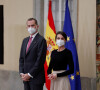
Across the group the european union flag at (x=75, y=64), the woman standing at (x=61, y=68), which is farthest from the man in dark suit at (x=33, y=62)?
the european union flag at (x=75, y=64)

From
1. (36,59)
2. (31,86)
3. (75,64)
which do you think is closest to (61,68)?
(36,59)

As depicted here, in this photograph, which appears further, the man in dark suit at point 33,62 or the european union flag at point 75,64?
the european union flag at point 75,64

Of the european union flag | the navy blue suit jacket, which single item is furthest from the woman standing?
the european union flag

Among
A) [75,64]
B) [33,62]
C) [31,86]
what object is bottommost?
[31,86]

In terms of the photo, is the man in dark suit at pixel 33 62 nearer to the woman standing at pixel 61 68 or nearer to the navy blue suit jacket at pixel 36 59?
the navy blue suit jacket at pixel 36 59

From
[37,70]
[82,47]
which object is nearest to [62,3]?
[82,47]

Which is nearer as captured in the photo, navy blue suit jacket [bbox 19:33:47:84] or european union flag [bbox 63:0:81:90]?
navy blue suit jacket [bbox 19:33:47:84]

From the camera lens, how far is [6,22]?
6406mm

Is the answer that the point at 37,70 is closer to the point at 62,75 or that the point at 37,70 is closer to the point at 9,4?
the point at 62,75

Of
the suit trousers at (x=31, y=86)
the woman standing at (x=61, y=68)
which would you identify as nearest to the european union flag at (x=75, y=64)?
the woman standing at (x=61, y=68)

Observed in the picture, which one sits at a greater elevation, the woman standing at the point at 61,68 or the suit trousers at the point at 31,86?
the woman standing at the point at 61,68

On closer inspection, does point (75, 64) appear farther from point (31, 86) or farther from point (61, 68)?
point (31, 86)

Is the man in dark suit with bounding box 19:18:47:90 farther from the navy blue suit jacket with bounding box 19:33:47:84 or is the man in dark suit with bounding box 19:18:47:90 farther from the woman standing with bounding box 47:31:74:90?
the woman standing with bounding box 47:31:74:90

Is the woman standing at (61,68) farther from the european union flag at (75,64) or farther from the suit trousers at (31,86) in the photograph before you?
the european union flag at (75,64)
